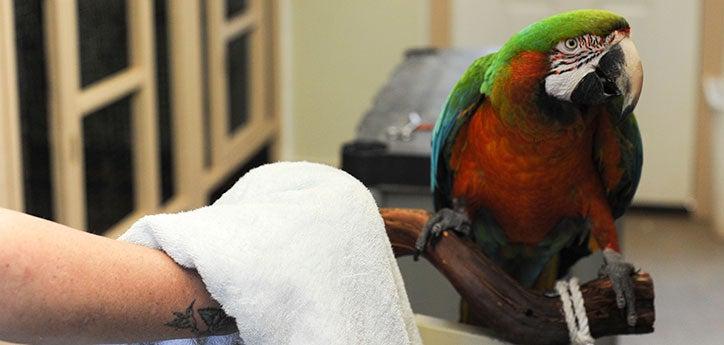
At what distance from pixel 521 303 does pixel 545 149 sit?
0.83 ft

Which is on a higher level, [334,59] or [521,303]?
[521,303]

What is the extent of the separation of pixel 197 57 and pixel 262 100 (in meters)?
0.74

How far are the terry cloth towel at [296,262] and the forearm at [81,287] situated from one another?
24 millimetres

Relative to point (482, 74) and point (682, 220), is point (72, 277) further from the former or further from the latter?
point (682, 220)

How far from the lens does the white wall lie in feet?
11.3

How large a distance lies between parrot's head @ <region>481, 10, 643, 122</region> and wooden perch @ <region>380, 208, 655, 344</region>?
188 mm

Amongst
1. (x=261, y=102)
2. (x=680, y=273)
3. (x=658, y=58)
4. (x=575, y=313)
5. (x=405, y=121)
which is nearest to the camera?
(x=575, y=313)

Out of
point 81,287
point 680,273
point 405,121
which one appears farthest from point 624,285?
point 680,273

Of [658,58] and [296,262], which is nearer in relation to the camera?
[296,262]

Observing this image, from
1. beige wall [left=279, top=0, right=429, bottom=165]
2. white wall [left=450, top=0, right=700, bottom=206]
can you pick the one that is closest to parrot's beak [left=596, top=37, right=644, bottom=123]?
white wall [left=450, top=0, right=700, bottom=206]

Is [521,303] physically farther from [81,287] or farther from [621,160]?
[81,287]

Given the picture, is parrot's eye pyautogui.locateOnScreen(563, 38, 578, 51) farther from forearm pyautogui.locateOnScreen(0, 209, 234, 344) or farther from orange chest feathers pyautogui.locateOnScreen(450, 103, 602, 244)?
forearm pyautogui.locateOnScreen(0, 209, 234, 344)

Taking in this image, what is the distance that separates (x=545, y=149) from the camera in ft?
3.86

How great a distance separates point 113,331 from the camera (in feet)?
2.37
